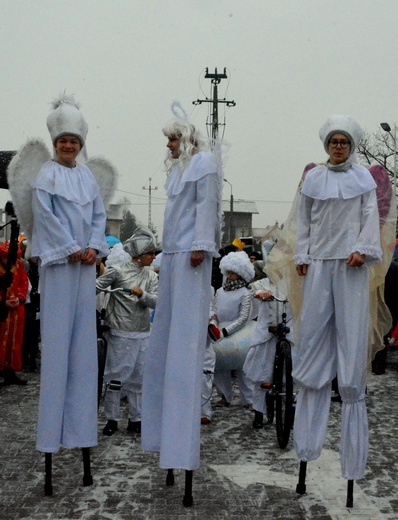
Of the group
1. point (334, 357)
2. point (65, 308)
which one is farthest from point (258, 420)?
point (65, 308)

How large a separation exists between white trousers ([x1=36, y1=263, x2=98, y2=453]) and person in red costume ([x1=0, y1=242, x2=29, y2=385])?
425 centimetres

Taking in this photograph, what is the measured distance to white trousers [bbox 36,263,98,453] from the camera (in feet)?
15.1

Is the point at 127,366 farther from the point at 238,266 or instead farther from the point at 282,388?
the point at 238,266

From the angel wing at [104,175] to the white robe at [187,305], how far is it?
0.67 metres

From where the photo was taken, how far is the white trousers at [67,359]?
15.1ft

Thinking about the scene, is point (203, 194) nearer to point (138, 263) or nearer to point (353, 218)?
point (353, 218)

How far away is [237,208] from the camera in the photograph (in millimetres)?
79938

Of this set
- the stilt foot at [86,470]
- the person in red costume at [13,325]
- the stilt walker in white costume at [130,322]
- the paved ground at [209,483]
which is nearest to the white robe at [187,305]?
the paved ground at [209,483]

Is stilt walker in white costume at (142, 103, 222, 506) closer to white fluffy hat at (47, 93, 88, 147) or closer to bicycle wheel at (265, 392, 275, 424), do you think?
white fluffy hat at (47, 93, 88, 147)

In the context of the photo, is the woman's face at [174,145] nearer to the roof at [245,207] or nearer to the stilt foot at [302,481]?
the stilt foot at [302,481]

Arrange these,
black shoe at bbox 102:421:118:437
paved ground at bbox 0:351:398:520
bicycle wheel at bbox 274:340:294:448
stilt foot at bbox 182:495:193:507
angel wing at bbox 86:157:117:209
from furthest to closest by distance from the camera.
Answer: black shoe at bbox 102:421:118:437 < bicycle wheel at bbox 274:340:294:448 < angel wing at bbox 86:157:117:209 < stilt foot at bbox 182:495:193:507 < paved ground at bbox 0:351:398:520

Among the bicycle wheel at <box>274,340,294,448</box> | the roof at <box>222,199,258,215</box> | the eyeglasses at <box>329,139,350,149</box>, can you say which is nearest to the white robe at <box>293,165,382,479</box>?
the eyeglasses at <box>329,139,350,149</box>

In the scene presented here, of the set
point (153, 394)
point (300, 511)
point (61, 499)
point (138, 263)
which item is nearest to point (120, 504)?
point (61, 499)

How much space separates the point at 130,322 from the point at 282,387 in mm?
1449
